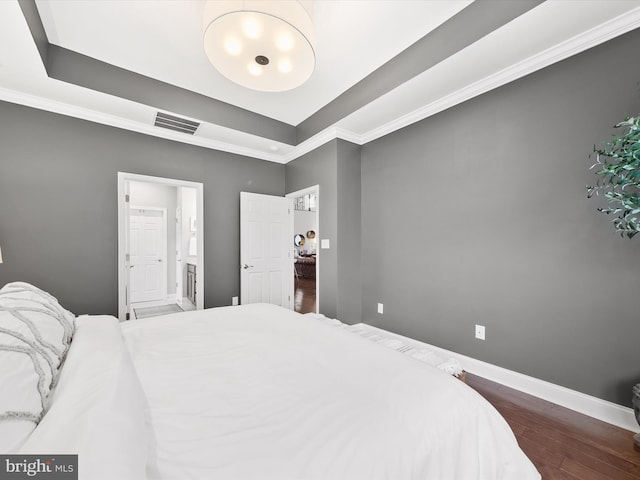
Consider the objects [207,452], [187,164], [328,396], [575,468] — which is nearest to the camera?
[207,452]

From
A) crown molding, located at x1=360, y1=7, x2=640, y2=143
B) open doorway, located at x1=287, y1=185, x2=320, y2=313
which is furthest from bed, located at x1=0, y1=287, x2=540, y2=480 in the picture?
open doorway, located at x1=287, y1=185, x2=320, y2=313

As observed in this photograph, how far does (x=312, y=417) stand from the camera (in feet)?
2.89

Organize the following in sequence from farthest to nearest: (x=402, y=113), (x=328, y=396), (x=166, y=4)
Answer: (x=402, y=113) < (x=166, y=4) < (x=328, y=396)

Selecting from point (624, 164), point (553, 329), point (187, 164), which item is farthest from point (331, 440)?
point (187, 164)

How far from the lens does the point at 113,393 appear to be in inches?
31.4

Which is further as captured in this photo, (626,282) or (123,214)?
(123,214)

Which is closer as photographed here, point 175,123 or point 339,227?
point 175,123

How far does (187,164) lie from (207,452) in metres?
3.67

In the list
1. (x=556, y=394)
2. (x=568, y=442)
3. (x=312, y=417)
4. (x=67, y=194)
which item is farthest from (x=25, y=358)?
(x=556, y=394)

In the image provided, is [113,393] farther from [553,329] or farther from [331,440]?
[553,329]

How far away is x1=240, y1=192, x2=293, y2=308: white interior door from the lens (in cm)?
400

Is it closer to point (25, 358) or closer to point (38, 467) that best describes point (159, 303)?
point (25, 358)

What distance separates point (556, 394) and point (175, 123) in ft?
15.1

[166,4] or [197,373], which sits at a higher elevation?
[166,4]
